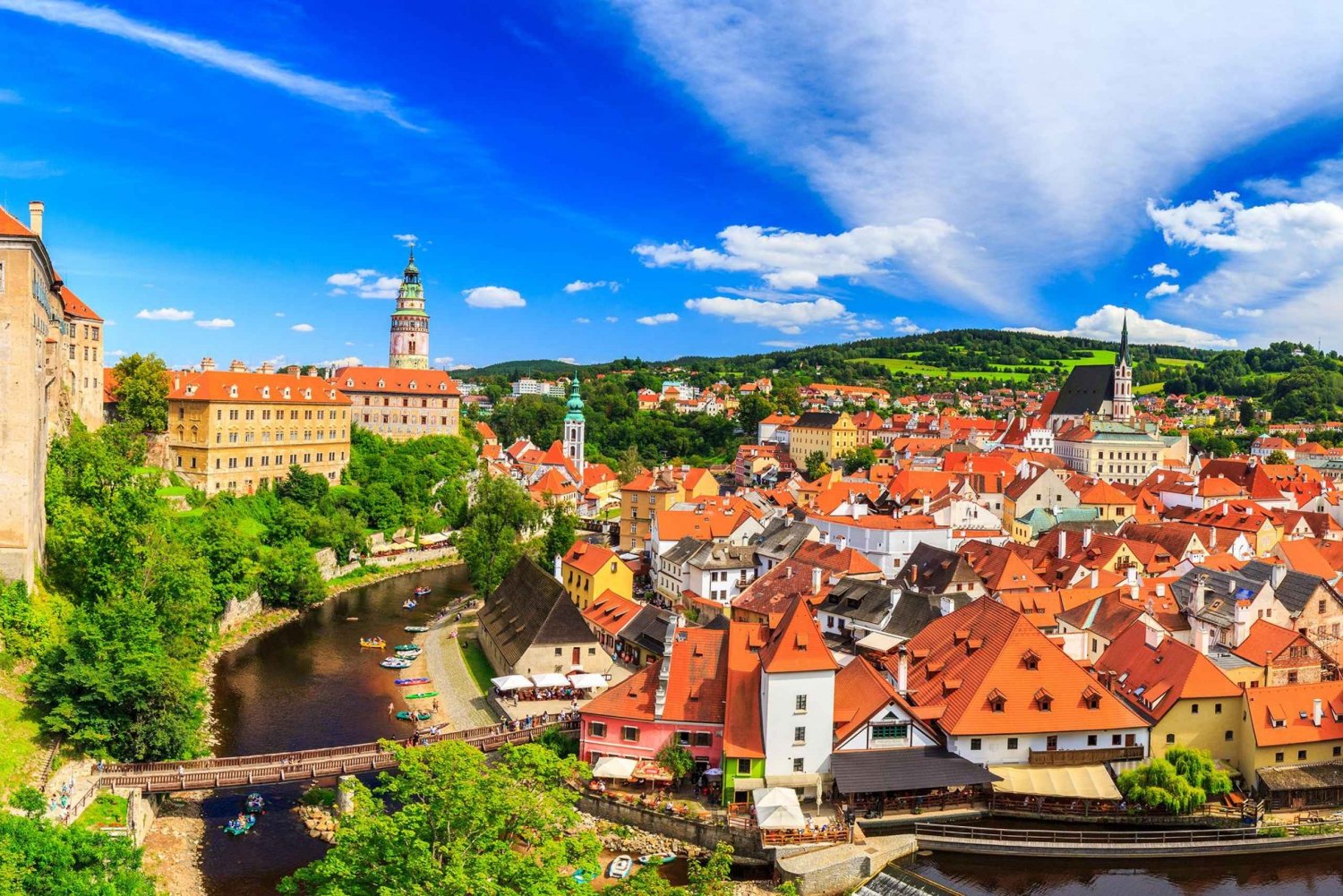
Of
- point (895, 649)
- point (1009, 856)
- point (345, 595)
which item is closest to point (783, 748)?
point (1009, 856)

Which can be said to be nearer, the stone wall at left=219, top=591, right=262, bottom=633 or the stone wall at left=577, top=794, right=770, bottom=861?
the stone wall at left=577, top=794, right=770, bottom=861

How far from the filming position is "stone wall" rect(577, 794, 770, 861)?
25141 mm

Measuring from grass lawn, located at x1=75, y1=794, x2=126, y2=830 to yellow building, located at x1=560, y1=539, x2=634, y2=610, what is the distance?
2334 cm

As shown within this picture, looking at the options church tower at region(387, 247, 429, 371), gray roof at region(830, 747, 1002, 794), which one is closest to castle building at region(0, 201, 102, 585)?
gray roof at region(830, 747, 1002, 794)

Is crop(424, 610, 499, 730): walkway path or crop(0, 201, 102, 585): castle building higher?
crop(0, 201, 102, 585): castle building

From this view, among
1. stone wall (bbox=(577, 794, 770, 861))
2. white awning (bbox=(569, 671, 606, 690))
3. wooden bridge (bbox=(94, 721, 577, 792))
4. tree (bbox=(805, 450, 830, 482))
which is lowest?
stone wall (bbox=(577, 794, 770, 861))

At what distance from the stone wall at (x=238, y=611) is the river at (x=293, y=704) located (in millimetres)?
1773

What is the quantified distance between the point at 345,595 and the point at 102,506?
60.3 feet

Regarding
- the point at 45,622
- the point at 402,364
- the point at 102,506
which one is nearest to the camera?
the point at 45,622

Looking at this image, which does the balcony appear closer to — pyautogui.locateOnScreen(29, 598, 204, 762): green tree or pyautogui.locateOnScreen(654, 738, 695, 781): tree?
pyautogui.locateOnScreen(654, 738, 695, 781): tree

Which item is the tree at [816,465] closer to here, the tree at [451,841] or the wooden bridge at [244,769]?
the wooden bridge at [244,769]

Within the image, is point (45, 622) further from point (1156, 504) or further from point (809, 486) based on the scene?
point (1156, 504)

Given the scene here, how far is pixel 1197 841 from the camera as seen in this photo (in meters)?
25.9

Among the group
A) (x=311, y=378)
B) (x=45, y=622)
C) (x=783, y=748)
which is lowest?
(x=783, y=748)
